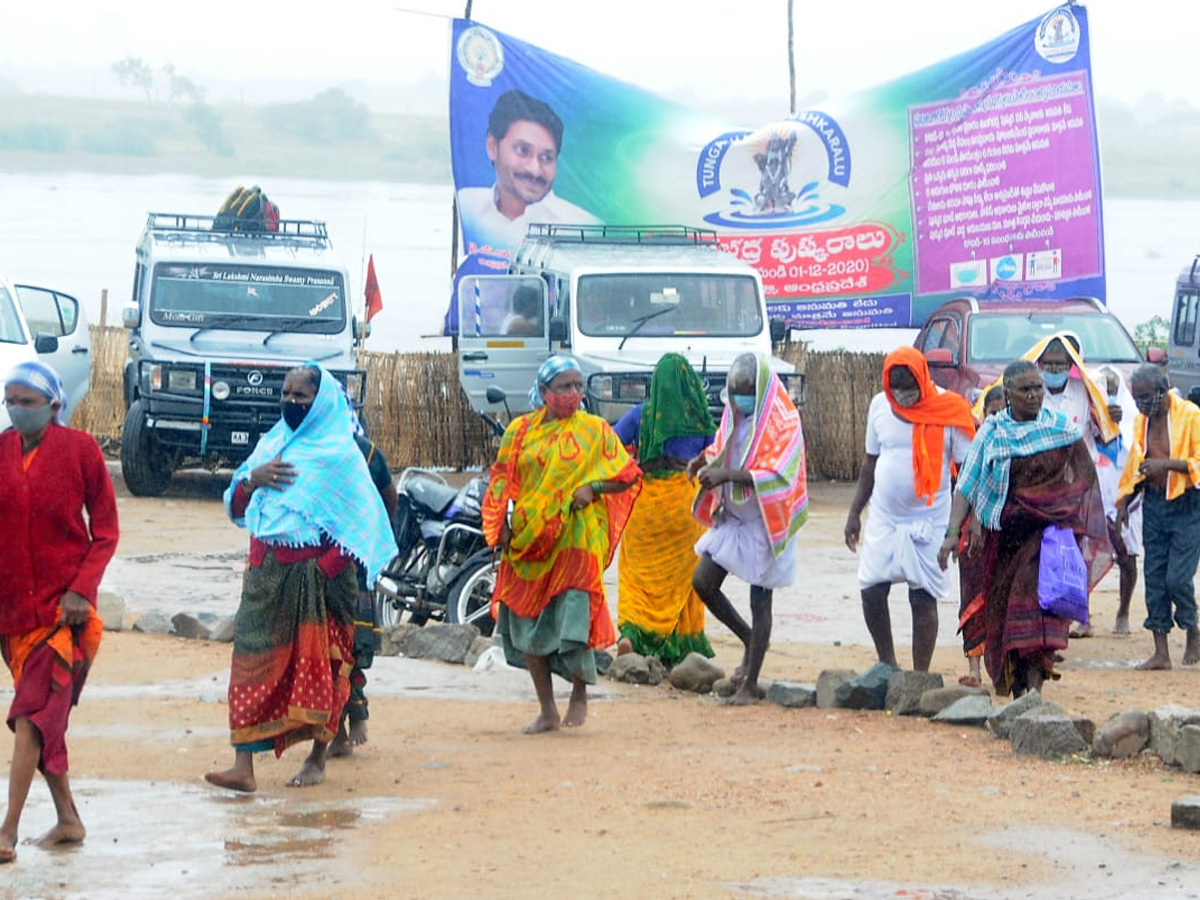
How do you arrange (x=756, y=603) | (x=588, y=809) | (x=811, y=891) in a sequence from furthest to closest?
(x=756, y=603), (x=588, y=809), (x=811, y=891)

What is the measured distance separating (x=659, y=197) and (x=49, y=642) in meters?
15.2

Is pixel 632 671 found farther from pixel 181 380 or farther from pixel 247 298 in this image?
pixel 247 298

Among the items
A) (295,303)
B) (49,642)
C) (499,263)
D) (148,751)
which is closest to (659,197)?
(499,263)

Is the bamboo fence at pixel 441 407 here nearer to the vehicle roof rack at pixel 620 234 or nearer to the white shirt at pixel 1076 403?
the vehicle roof rack at pixel 620 234

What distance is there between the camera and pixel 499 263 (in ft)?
67.4

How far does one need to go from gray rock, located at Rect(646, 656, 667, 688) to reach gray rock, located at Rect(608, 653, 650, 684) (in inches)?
0.5

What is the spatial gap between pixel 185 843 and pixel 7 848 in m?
0.56

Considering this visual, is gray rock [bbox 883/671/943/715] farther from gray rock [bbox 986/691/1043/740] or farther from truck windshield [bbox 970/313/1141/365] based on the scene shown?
truck windshield [bbox 970/313/1141/365]

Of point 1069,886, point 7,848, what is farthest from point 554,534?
point 1069,886

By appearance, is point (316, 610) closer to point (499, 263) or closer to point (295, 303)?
point (295, 303)

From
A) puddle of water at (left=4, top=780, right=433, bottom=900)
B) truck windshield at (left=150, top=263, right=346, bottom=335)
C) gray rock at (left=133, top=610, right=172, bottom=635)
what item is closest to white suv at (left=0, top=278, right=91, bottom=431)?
truck windshield at (left=150, top=263, right=346, bottom=335)

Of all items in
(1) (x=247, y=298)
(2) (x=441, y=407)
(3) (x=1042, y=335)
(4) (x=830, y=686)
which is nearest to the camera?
(4) (x=830, y=686)

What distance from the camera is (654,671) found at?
9773 mm

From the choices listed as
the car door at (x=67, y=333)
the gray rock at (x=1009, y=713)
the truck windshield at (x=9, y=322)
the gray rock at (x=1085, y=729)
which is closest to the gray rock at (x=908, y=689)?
the gray rock at (x=1009, y=713)
